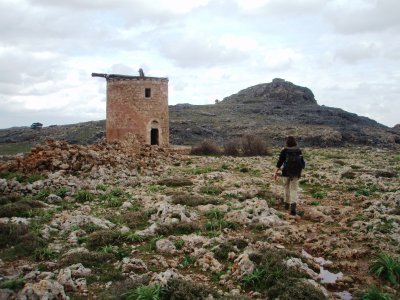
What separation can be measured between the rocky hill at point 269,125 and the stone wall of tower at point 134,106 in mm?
17302

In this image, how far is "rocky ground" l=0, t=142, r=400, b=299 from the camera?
690cm

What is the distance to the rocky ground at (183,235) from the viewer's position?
690 centimetres

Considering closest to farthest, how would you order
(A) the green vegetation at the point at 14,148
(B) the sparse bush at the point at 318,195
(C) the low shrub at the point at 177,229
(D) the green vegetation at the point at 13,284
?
1. (D) the green vegetation at the point at 13,284
2. (C) the low shrub at the point at 177,229
3. (B) the sparse bush at the point at 318,195
4. (A) the green vegetation at the point at 14,148

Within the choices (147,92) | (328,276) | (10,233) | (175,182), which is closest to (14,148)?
(147,92)

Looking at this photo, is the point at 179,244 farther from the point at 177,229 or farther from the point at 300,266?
the point at 300,266

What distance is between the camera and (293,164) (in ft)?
38.0

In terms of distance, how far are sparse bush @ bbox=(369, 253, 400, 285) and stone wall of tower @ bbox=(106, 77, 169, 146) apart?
20808mm

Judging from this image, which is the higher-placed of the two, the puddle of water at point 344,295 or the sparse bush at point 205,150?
the sparse bush at point 205,150

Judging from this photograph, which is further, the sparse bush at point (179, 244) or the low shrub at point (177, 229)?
the low shrub at point (177, 229)

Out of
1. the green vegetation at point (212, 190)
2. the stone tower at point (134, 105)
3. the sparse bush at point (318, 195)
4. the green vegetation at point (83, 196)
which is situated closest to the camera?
the green vegetation at point (83, 196)

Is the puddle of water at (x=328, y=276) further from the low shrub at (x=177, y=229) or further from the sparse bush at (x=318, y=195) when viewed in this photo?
the sparse bush at (x=318, y=195)

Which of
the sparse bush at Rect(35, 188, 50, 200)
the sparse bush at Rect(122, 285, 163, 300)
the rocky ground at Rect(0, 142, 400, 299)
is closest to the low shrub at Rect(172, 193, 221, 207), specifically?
the rocky ground at Rect(0, 142, 400, 299)

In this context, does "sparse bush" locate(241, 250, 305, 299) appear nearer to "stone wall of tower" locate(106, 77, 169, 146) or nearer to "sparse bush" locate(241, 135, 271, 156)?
"stone wall of tower" locate(106, 77, 169, 146)

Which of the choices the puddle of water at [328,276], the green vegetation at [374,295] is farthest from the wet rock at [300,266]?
the green vegetation at [374,295]
